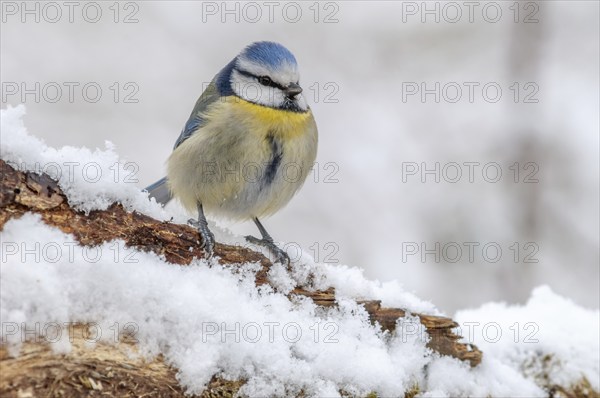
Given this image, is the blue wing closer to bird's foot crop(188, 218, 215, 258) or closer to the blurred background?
bird's foot crop(188, 218, 215, 258)

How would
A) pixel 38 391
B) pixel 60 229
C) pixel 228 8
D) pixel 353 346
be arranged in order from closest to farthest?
pixel 38 391 → pixel 60 229 → pixel 353 346 → pixel 228 8

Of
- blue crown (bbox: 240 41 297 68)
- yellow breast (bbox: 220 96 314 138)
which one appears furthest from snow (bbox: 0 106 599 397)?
blue crown (bbox: 240 41 297 68)

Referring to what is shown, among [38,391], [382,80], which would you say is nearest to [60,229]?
[38,391]

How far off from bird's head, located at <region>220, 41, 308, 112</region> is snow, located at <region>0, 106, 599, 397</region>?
769mm

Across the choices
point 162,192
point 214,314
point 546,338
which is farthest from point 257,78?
point 546,338

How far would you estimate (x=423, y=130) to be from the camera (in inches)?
223

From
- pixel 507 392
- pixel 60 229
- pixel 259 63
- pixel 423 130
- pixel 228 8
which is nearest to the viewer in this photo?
pixel 60 229

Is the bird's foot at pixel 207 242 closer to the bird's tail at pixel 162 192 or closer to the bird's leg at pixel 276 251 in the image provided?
the bird's leg at pixel 276 251

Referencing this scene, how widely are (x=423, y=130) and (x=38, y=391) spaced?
4554 mm

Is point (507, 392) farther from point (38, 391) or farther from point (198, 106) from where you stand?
point (198, 106)

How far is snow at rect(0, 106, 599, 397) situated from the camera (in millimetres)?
1629

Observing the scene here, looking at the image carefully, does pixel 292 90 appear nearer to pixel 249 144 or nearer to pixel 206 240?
pixel 249 144

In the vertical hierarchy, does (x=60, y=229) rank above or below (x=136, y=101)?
below

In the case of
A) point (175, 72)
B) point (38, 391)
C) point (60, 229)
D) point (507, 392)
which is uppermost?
point (175, 72)
